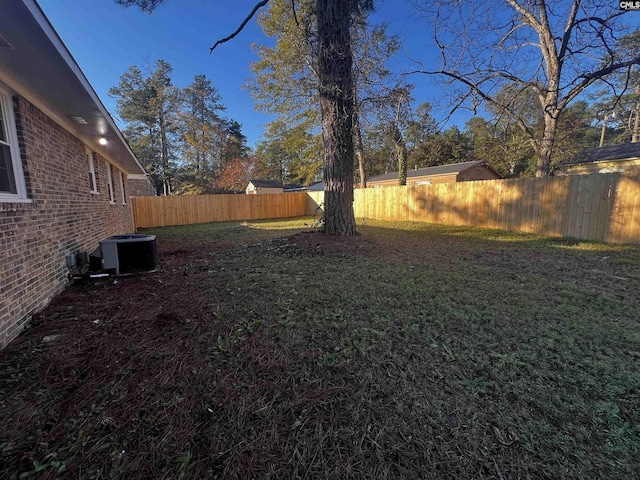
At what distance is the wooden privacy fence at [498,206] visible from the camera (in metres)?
6.13

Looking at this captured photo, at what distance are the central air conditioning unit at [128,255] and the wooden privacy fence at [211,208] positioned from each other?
10.7 meters

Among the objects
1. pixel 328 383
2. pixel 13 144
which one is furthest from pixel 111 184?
pixel 328 383

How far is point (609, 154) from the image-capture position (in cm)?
1498

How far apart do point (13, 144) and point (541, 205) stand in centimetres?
1045

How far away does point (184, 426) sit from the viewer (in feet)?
4.72

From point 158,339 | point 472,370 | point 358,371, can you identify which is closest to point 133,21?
point 158,339

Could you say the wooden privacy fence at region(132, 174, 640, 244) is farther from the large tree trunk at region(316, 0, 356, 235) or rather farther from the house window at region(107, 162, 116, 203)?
the house window at region(107, 162, 116, 203)

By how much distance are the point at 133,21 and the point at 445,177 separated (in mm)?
21296

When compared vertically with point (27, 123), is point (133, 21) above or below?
above

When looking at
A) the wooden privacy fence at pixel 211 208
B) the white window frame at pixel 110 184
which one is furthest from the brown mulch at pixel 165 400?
the wooden privacy fence at pixel 211 208

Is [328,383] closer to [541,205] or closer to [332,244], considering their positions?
[332,244]

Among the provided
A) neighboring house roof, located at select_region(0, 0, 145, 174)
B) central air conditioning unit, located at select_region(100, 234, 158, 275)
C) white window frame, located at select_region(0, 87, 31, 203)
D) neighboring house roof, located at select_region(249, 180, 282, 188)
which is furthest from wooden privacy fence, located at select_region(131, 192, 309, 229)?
neighboring house roof, located at select_region(249, 180, 282, 188)

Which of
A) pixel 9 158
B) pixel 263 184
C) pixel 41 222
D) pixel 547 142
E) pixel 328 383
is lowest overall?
pixel 328 383

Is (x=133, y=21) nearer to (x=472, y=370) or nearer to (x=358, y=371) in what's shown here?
(x=358, y=371)
